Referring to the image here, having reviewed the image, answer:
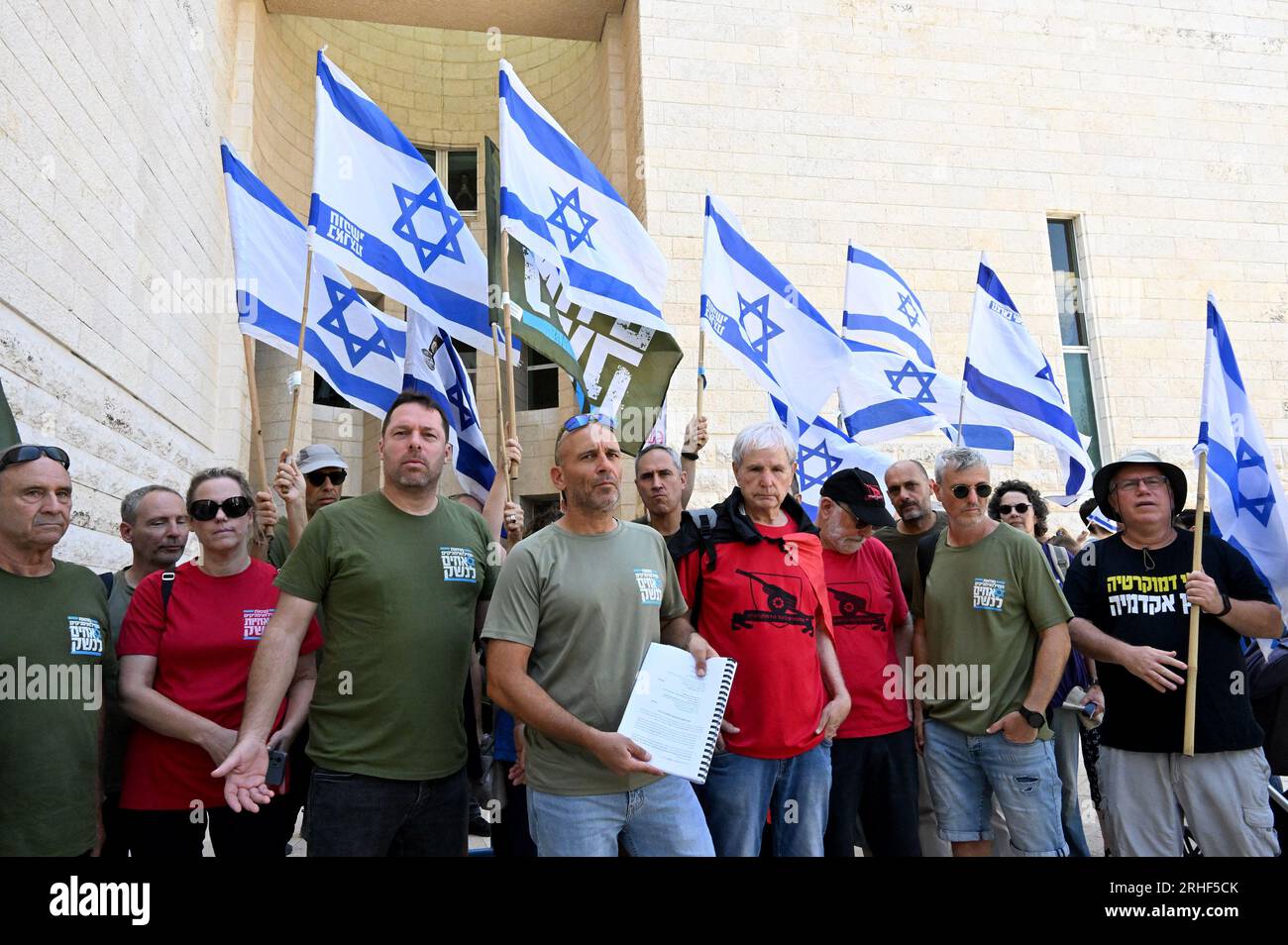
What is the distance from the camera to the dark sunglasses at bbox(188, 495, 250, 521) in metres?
3.58

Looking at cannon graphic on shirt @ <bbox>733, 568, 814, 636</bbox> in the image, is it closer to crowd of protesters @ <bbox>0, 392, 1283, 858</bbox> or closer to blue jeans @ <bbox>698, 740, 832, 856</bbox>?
crowd of protesters @ <bbox>0, 392, 1283, 858</bbox>

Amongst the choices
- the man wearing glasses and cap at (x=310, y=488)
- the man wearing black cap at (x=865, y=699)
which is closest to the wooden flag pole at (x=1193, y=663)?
the man wearing black cap at (x=865, y=699)

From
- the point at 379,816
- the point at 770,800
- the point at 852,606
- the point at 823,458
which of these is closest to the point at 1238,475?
the point at 852,606

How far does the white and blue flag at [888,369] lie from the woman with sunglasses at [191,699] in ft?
17.1

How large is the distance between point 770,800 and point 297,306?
3771 millimetres

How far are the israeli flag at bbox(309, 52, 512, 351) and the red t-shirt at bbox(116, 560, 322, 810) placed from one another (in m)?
2.01

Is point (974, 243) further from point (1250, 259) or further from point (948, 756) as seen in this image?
point (948, 756)

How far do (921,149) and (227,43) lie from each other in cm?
982

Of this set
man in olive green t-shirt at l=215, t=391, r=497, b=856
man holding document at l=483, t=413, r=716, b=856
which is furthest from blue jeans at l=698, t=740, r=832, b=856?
man in olive green t-shirt at l=215, t=391, r=497, b=856

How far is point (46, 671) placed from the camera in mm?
3125

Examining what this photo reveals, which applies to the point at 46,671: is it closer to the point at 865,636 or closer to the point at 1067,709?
the point at 865,636

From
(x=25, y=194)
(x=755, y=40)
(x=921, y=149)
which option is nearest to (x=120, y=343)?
(x=25, y=194)

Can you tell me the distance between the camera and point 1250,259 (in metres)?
13.5

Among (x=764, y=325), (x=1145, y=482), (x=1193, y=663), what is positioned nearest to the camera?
(x=1193, y=663)
